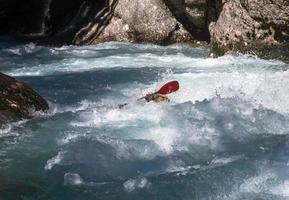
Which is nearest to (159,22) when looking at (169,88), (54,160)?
(169,88)

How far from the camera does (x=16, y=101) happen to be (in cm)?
778

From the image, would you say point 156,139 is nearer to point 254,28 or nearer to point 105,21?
point 254,28

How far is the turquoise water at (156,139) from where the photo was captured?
18.0 feet

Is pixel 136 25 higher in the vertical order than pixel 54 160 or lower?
lower

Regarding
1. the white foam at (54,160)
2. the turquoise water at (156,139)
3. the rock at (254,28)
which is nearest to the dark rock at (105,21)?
the rock at (254,28)

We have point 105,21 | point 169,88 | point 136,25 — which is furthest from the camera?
point 105,21

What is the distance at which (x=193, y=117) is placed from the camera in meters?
7.46

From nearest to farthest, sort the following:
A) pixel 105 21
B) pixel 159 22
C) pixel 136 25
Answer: pixel 159 22, pixel 136 25, pixel 105 21

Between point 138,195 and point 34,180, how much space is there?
1.24 metres

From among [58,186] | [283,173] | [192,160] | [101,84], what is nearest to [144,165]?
[192,160]

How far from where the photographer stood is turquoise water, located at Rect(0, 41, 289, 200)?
5500 millimetres

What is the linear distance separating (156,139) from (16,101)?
7.88ft

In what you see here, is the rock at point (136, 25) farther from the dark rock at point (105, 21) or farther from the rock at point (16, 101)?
the rock at point (16, 101)

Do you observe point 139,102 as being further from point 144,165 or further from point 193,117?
point 144,165
